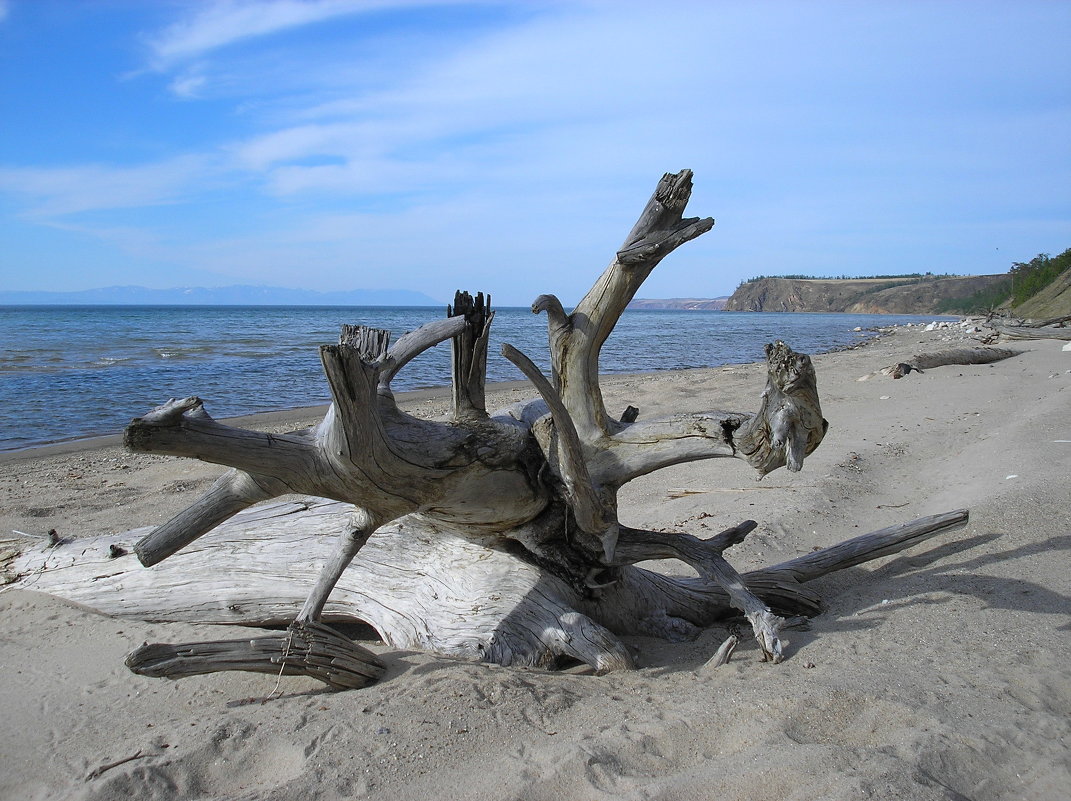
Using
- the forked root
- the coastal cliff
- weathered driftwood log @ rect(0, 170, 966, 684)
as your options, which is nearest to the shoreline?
weathered driftwood log @ rect(0, 170, 966, 684)

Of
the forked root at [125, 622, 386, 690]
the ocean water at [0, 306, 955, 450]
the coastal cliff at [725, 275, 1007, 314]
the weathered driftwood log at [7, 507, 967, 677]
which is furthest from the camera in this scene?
the coastal cliff at [725, 275, 1007, 314]

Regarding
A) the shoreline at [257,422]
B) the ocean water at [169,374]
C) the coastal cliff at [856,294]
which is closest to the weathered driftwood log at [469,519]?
the ocean water at [169,374]

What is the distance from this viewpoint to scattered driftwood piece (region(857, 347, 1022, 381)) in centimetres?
1393

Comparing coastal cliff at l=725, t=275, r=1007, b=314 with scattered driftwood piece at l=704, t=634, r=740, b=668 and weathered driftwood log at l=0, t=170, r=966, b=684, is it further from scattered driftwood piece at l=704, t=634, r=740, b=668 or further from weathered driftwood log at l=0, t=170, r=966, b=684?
scattered driftwood piece at l=704, t=634, r=740, b=668

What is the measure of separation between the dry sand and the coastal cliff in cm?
8679

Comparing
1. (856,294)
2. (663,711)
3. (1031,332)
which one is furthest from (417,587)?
(856,294)

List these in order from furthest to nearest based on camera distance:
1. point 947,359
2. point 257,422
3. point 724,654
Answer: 1. point 947,359
2. point 257,422
3. point 724,654

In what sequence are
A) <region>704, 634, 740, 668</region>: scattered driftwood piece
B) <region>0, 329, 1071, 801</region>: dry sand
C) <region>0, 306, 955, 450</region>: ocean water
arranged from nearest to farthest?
<region>0, 329, 1071, 801</region>: dry sand
<region>704, 634, 740, 668</region>: scattered driftwood piece
<region>0, 306, 955, 450</region>: ocean water

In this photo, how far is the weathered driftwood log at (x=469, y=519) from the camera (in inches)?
113

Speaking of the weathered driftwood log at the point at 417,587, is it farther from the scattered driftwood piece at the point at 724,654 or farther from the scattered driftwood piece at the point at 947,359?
the scattered driftwood piece at the point at 947,359

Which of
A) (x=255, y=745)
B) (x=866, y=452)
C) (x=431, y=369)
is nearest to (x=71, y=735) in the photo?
(x=255, y=745)

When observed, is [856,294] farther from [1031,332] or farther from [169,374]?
[169,374]

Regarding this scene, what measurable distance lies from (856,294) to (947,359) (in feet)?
319

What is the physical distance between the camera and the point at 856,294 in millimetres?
103812
